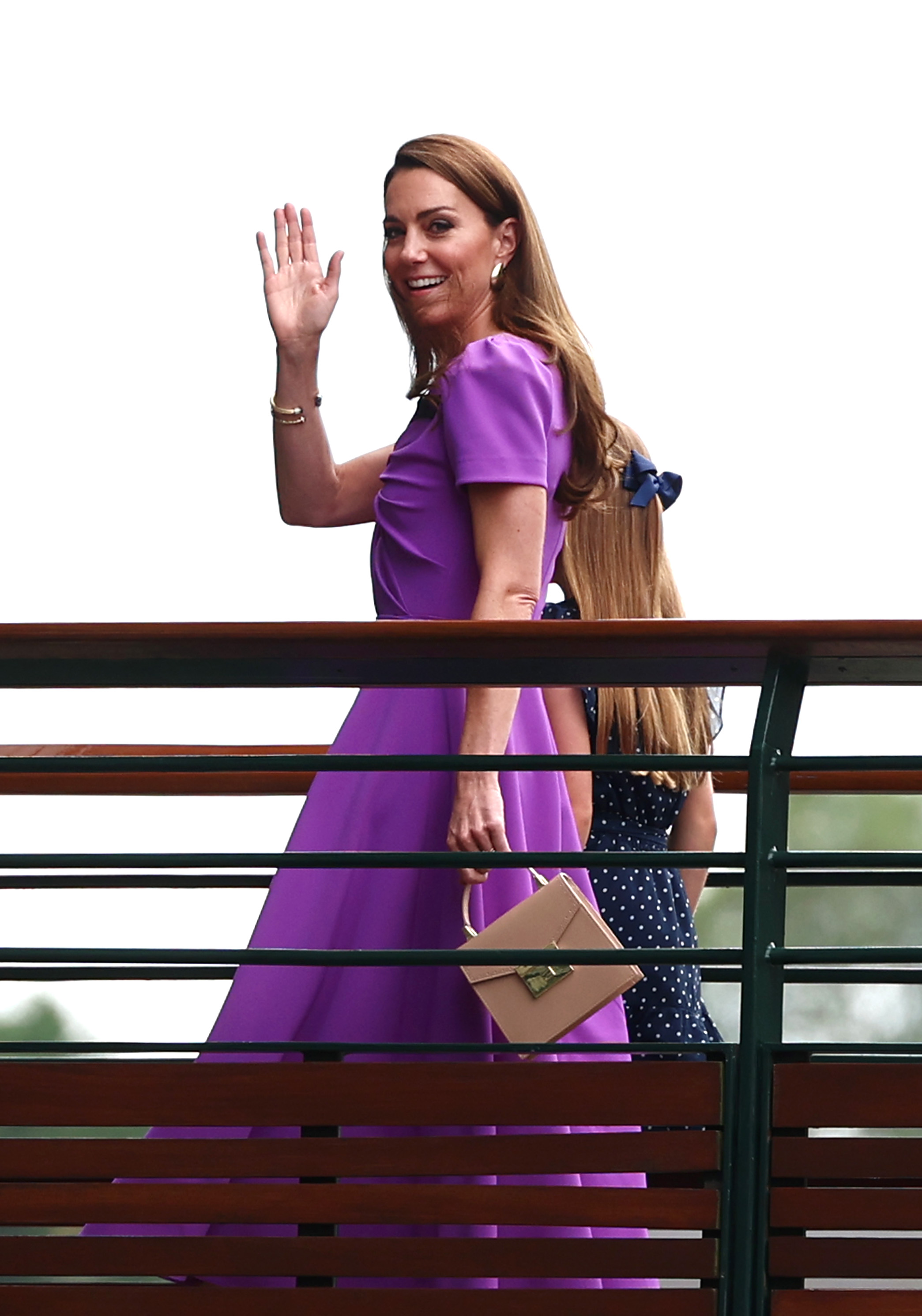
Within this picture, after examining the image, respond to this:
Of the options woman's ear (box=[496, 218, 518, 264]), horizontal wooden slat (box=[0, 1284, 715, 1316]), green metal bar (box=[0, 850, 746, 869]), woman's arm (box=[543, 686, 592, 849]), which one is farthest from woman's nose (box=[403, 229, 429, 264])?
horizontal wooden slat (box=[0, 1284, 715, 1316])

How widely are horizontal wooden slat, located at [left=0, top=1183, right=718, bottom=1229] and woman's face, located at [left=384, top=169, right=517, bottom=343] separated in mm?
1441

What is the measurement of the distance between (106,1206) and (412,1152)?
1.43 feet

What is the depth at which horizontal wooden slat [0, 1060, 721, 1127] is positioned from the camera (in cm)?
258

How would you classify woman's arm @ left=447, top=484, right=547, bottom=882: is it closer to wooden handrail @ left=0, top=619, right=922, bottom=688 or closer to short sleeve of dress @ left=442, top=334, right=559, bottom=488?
short sleeve of dress @ left=442, top=334, right=559, bottom=488

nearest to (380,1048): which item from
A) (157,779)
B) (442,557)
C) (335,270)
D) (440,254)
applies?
(442,557)

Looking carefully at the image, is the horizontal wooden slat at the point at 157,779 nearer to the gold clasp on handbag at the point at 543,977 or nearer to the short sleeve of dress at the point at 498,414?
the short sleeve of dress at the point at 498,414

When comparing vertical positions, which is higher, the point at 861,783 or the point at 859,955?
the point at 861,783

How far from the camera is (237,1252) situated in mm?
2600

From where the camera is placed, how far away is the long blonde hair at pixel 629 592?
3.56 meters

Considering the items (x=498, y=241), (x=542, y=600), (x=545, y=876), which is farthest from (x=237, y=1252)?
(x=498, y=241)

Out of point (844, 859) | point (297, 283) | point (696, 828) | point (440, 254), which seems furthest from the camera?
point (696, 828)

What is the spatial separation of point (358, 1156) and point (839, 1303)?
68 centimetres

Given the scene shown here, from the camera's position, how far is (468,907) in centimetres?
293

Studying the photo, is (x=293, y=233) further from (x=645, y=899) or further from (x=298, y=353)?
(x=645, y=899)
